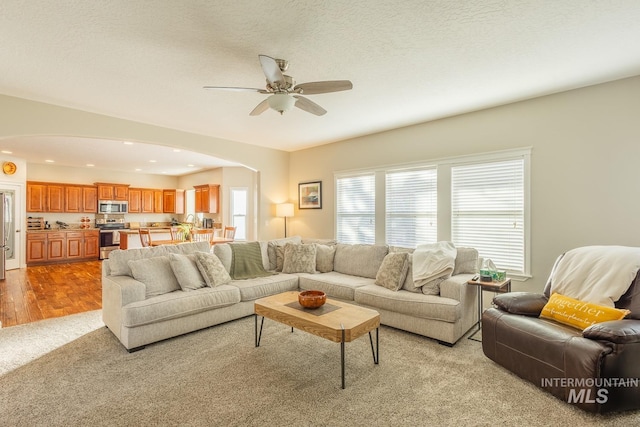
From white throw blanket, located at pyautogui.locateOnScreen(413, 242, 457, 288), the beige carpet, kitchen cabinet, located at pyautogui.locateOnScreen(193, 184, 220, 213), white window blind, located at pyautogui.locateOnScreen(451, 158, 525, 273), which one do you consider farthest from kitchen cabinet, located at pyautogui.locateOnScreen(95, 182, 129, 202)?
white window blind, located at pyautogui.locateOnScreen(451, 158, 525, 273)

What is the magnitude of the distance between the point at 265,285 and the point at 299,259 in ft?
2.48

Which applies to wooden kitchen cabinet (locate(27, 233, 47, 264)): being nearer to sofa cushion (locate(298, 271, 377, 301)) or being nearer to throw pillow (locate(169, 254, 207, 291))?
throw pillow (locate(169, 254, 207, 291))

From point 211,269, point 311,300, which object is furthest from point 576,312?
point 211,269

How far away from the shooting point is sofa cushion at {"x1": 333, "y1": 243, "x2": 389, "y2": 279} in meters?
4.23

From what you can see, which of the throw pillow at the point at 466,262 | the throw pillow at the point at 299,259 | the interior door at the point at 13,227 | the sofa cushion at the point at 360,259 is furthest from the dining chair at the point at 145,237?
the throw pillow at the point at 466,262

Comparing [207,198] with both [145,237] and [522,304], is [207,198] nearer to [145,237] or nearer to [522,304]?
[145,237]

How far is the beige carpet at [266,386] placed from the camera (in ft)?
6.51

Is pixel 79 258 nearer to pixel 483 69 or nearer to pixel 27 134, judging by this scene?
pixel 27 134

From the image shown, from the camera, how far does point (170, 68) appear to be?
2904 mm

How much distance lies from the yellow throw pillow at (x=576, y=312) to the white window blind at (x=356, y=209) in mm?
2972

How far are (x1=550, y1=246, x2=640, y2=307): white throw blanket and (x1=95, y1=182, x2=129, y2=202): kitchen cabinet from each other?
10.5 metres

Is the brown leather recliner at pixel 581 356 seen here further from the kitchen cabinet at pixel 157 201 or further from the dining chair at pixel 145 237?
the kitchen cabinet at pixel 157 201

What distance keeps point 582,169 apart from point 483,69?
5.44 ft

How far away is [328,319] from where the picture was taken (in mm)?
2512
